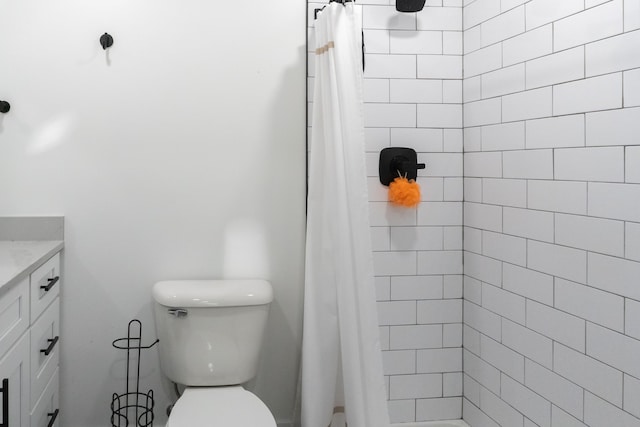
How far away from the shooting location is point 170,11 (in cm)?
229

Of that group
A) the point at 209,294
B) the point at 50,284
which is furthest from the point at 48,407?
the point at 209,294

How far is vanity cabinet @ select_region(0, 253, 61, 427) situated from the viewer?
5.16 ft

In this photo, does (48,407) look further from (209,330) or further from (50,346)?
(209,330)

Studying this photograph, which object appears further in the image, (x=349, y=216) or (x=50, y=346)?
(x=50, y=346)

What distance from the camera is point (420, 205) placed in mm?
2422

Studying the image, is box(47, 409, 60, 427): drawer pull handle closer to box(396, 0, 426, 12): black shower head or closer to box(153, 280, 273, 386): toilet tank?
box(153, 280, 273, 386): toilet tank

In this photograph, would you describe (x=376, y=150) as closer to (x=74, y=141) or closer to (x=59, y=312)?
(x=74, y=141)

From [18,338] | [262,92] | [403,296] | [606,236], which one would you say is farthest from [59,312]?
[606,236]

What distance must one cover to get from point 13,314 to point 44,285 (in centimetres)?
38

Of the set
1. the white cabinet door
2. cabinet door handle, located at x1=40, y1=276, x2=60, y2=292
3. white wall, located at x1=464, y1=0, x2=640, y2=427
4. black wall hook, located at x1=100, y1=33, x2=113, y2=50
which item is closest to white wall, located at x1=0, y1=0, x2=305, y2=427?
black wall hook, located at x1=100, y1=33, x2=113, y2=50

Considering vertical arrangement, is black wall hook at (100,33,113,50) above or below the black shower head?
below

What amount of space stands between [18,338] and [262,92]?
4.21 ft

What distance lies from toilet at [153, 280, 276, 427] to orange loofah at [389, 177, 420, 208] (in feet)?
2.11

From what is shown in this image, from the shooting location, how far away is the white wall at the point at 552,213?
1.55 m
